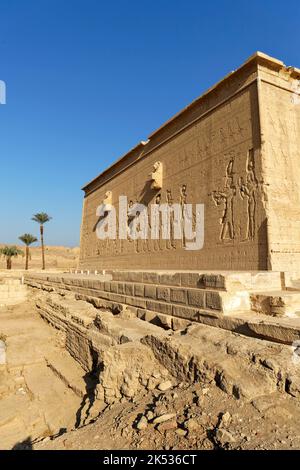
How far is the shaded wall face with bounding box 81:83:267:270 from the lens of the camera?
6699 millimetres

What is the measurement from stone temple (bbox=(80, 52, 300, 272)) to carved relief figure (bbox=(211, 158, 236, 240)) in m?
0.02

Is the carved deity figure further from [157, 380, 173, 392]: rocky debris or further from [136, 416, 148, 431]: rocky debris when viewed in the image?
[136, 416, 148, 431]: rocky debris

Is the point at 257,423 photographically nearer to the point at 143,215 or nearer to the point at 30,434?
the point at 30,434

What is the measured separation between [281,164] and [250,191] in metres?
0.89

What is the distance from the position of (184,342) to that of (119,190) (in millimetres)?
11614

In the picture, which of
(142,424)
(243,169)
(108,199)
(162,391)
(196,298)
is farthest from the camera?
(108,199)

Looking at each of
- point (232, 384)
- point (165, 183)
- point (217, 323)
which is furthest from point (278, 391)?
point (165, 183)

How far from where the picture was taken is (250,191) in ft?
22.1

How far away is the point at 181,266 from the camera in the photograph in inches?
356

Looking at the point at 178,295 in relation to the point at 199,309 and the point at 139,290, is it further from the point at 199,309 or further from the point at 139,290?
the point at 139,290

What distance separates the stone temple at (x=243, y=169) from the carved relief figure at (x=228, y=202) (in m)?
0.02

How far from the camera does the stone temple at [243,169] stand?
6.45 metres

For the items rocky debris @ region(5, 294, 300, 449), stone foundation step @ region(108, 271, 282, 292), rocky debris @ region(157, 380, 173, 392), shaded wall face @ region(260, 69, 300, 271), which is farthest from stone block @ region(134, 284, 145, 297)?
rocky debris @ region(157, 380, 173, 392)

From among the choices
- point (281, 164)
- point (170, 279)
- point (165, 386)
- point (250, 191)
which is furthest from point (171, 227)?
point (165, 386)
